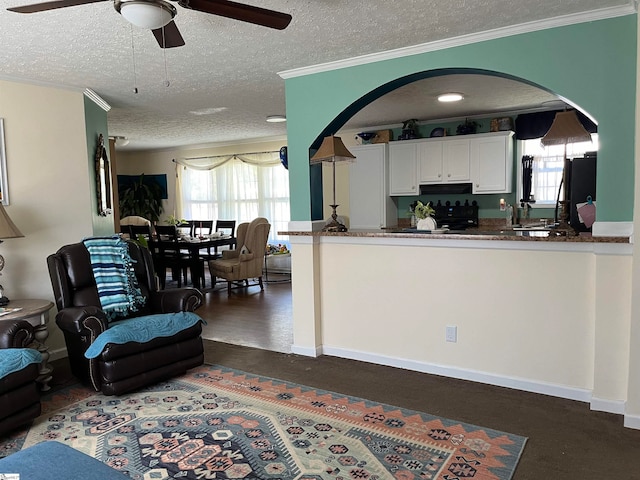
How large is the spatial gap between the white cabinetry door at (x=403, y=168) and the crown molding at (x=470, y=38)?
2967 mm

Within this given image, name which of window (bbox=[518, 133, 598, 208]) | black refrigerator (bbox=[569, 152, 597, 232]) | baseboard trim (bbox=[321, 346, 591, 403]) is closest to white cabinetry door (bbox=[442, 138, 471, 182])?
window (bbox=[518, 133, 598, 208])

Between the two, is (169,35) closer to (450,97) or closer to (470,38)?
(470,38)

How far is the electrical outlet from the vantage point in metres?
3.46

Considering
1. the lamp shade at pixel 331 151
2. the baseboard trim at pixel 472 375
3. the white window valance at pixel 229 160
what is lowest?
Answer: the baseboard trim at pixel 472 375

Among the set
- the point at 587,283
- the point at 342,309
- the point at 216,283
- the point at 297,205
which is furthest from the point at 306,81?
the point at 216,283

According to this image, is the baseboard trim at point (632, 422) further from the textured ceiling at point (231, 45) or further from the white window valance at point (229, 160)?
the white window valance at point (229, 160)

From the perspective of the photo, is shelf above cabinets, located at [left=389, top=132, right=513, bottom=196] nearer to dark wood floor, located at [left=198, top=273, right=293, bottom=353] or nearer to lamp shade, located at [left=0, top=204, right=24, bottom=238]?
dark wood floor, located at [left=198, top=273, right=293, bottom=353]

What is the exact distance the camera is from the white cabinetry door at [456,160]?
6.13 meters

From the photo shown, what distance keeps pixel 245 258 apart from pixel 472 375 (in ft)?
13.7

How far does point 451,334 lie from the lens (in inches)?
137

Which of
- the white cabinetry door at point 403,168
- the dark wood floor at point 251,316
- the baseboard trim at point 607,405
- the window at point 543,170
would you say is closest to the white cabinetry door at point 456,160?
the white cabinetry door at point 403,168

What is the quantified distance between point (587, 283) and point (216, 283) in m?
5.79

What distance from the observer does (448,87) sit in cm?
462

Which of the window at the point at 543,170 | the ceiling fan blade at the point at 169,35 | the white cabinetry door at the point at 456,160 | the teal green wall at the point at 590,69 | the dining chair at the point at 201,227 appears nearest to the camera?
the ceiling fan blade at the point at 169,35
